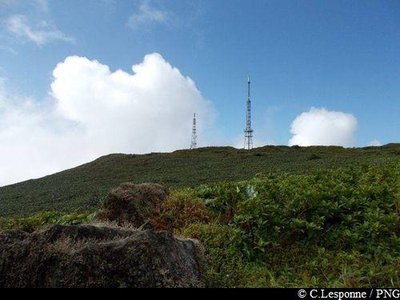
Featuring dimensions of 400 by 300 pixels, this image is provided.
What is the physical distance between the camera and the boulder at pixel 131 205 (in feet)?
37.6

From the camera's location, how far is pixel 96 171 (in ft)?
178

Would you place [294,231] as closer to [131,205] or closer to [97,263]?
[131,205]

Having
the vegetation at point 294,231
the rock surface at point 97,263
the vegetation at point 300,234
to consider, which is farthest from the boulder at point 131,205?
the rock surface at point 97,263

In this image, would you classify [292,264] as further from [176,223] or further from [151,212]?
[151,212]

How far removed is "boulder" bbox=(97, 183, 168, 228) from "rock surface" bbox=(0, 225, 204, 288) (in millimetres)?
4615

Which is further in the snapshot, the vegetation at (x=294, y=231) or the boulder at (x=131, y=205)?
the boulder at (x=131, y=205)

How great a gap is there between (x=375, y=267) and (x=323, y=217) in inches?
83.3

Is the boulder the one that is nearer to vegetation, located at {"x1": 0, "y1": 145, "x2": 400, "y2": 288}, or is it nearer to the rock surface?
vegetation, located at {"x1": 0, "y1": 145, "x2": 400, "y2": 288}

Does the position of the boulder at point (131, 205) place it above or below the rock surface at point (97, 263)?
above

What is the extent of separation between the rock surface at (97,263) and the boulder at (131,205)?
4615 millimetres

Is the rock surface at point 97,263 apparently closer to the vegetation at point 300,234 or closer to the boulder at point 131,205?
the vegetation at point 300,234

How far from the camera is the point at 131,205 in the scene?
38.8ft

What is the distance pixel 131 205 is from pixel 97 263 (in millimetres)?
5852

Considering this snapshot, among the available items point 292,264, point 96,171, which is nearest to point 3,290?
point 292,264
